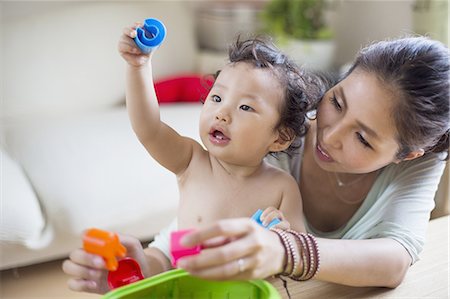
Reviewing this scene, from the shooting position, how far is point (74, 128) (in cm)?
218

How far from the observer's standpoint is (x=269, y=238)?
734 mm

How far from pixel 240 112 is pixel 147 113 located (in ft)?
0.47

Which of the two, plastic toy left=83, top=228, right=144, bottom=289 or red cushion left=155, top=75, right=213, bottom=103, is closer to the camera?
plastic toy left=83, top=228, right=144, bottom=289

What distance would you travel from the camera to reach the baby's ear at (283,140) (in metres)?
0.98

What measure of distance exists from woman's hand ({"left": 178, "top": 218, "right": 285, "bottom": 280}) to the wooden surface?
11.6 inches

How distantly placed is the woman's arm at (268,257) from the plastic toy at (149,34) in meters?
0.28

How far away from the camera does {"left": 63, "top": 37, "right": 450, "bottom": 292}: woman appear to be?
862mm

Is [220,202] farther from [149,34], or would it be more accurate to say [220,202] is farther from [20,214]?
[20,214]

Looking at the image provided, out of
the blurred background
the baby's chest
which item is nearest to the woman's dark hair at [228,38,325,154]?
the baby's chest

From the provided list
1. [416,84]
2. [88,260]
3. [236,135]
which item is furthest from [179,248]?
[416,84]

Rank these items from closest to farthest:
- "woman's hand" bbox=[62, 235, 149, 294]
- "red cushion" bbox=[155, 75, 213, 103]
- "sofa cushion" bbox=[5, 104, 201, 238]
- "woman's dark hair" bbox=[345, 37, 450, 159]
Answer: "woman's hand" bbox=[62, 235, 149, 294] → "woman's dark hair" bbox=[345, 37, 450, 159] → "sofa cushion" bbox=[5, 104, 201, 238] → "red cushion" bbox=[155, 75, 213, 103]

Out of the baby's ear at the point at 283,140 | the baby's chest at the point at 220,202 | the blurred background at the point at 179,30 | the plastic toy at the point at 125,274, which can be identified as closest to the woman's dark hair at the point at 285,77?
the baby's ear at the point at 283,140

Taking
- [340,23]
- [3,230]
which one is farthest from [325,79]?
[340,23]

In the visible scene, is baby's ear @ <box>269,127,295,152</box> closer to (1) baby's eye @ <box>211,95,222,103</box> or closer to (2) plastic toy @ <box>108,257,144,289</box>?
(1) baby's eye @ <box>211,95,222,103</box>
